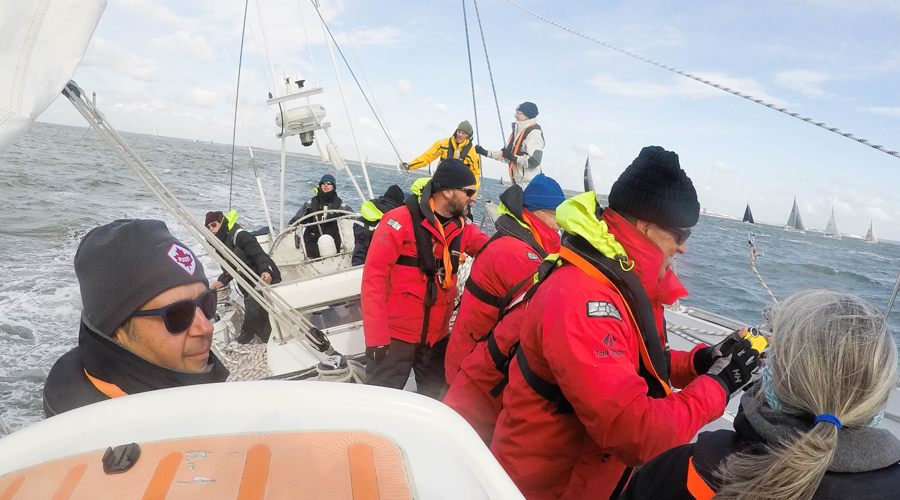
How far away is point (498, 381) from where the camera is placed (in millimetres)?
1751

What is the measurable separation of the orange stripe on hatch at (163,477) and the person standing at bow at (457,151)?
17.8 feet

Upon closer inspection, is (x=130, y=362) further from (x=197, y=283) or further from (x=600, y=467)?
(x=600, y=467)

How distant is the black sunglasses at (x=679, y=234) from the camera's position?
1328 mm

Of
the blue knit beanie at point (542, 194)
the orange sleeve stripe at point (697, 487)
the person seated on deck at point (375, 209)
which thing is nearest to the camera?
the orange sleeve stripe at point (697, 487)

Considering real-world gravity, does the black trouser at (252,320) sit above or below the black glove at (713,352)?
below

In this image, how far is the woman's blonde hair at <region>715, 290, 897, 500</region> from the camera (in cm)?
79

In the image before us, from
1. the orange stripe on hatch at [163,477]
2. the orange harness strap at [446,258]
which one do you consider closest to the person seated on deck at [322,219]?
the orange harness strap at [446,258]

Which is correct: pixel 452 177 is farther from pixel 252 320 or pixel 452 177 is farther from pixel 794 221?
pixel 794 221

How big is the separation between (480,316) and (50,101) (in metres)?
1.75

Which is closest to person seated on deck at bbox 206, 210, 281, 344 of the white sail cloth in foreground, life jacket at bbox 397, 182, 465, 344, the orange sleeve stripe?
life jacket at bbox 397, 182, 465, 344

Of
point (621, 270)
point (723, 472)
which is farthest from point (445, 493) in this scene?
point (621, 270)

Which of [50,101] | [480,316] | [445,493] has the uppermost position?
[50,101]

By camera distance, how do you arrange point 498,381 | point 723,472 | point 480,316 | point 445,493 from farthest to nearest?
point 480,316
point 498,381
point 723,472
point 445,493

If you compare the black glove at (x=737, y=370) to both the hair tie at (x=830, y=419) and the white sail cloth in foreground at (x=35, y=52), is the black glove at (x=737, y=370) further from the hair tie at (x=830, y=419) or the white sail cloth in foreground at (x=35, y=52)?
the white sail cloth in foreground at (x=35, y=52)
